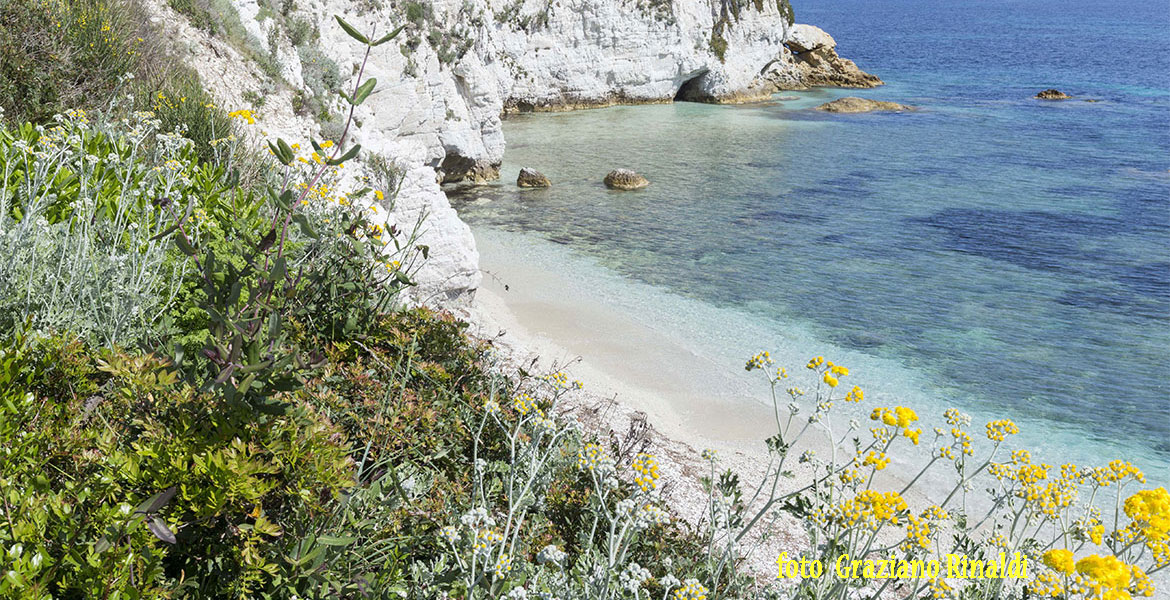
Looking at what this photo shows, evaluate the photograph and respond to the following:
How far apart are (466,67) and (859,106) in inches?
1026

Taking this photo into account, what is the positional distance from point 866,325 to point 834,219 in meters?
7.96

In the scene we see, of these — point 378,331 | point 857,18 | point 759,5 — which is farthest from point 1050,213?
point 857,18

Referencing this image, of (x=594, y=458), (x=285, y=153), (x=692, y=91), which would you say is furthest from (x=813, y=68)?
(x=285, y=153)

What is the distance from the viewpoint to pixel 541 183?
73.4 feet

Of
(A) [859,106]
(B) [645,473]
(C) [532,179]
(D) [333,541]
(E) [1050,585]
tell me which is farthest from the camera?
(A) [859,106]

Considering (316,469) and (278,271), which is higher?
(278,271)

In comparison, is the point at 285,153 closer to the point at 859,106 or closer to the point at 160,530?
the point at 160,530

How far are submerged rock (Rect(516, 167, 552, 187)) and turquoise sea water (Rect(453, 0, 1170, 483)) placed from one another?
0.42 m

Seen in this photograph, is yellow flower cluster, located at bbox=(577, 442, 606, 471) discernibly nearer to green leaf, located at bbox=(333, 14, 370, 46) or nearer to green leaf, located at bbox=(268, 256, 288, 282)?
green leaf, located at bbox=(268, 256, 288, 282)

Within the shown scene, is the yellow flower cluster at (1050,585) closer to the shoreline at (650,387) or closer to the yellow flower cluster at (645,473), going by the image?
the yellow flower cluster at (645,473)

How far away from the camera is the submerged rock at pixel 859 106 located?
4125 centimetres

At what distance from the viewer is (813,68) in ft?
174

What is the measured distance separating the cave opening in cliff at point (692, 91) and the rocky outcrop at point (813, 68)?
7.98 m

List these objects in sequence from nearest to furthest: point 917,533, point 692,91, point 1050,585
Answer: point 1050,585 < point 917,533 < point 692,91
